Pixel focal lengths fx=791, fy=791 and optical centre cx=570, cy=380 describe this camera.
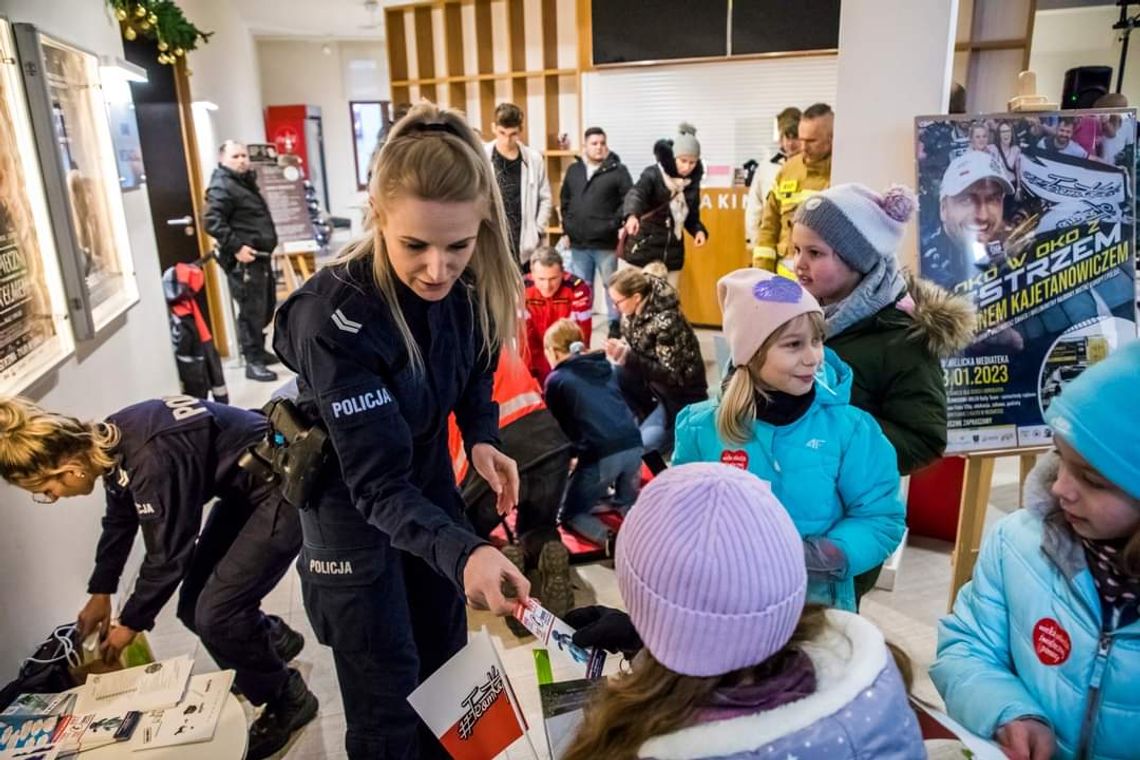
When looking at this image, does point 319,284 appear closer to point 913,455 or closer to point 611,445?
point 913,455

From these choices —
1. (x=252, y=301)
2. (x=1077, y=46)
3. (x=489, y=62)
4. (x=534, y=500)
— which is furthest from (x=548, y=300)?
(x=1077, y=46)

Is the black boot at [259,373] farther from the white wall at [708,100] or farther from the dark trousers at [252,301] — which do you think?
the white wall at [708,100]

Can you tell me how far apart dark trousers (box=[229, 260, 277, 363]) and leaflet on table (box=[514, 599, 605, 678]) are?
516 cm

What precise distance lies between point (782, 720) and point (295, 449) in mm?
956

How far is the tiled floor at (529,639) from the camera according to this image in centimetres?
226

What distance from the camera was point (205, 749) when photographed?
1755 millimetres

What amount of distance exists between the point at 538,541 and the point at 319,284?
5.87 ft

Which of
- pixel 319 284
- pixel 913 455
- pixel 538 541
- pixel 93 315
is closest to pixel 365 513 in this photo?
pixel 319 284

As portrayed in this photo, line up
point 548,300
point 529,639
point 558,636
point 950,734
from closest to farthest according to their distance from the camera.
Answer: point 950,734 < point 558,636 < point 529,639 < point 548,300

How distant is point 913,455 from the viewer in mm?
1770

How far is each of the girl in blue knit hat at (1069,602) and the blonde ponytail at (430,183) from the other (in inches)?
37.6

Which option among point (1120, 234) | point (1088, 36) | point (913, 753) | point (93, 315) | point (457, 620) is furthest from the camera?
point (1088, 36)

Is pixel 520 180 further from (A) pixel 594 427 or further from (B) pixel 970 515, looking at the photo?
(B) pixel 970 515

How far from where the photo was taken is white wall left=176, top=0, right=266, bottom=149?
6523mm
